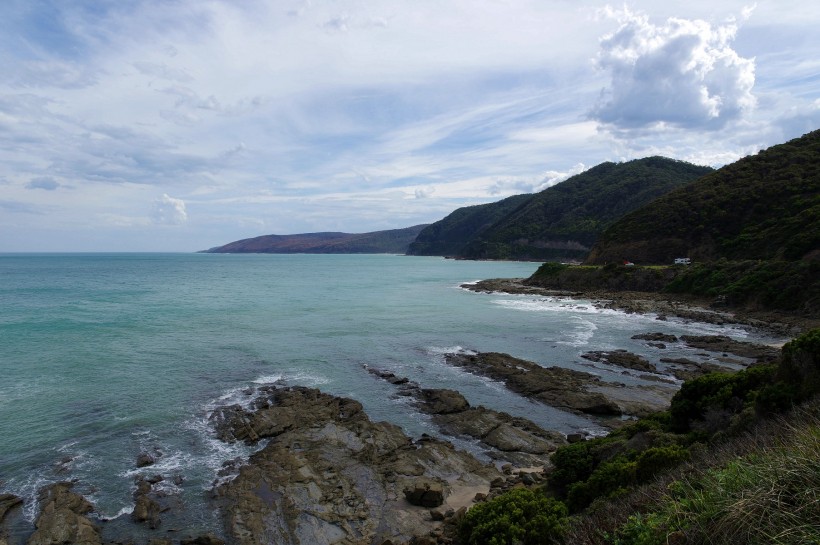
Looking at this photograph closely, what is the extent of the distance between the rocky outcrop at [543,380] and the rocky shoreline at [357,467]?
89mm

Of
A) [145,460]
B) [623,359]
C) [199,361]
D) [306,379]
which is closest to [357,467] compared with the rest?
[145,460]

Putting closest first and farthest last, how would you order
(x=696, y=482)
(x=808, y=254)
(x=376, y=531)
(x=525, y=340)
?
(x=696, y=482) → (x=376, y=531) → (x=525, y=340) → (x=808, y=254)

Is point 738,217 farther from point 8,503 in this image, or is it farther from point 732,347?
point 8,503

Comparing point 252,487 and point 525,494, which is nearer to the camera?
point 525,494

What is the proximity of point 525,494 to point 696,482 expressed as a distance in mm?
4877

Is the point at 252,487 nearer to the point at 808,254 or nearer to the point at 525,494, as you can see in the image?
the point at 525,494

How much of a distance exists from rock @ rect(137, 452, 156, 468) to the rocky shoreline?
34mm

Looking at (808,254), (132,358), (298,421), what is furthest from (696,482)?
(808,254)

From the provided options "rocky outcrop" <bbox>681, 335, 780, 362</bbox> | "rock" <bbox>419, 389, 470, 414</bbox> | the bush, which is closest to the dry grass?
the bush

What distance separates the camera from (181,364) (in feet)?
94.6

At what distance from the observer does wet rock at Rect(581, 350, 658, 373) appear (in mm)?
28281

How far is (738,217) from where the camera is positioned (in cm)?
6562

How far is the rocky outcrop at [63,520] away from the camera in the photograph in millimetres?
12227

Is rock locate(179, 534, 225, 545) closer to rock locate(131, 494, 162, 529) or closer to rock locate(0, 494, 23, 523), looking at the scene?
rock locate(131, 494, 162, 529)
